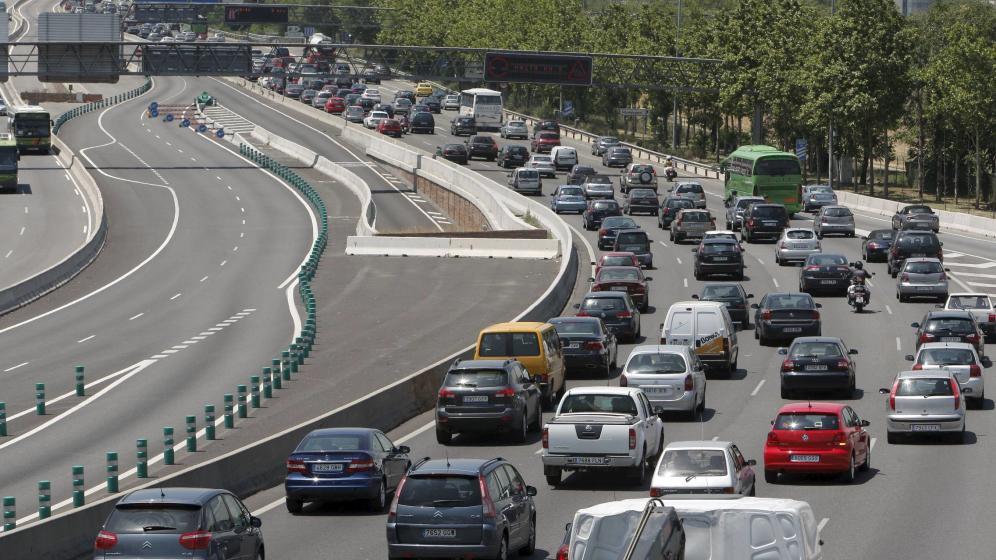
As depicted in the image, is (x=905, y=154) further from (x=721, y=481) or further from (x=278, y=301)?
(x=721, y=481)

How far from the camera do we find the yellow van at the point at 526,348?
3409 cm

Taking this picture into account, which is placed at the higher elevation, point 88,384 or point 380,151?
point 380,151

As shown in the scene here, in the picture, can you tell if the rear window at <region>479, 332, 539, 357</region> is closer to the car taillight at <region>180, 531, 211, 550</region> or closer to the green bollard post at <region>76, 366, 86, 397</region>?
the green bollard post at <region>76, 366, 86, 397</region>

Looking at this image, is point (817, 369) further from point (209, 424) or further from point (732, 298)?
point (209, 424)

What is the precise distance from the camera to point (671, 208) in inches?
2896

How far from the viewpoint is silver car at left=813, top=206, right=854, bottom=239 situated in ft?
233

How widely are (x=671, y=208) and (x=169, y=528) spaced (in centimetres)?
5788

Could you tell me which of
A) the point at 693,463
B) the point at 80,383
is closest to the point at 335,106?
the point at 80,383

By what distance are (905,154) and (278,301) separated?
9745 cm

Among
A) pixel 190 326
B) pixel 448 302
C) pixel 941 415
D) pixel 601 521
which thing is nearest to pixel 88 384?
pixel 190 326

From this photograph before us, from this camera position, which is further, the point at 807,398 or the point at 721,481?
the point at 807,398

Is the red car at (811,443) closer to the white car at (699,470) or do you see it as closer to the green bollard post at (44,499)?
the white car at (699,470)

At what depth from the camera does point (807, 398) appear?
117ft

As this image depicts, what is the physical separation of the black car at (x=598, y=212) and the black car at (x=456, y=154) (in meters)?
32.5
